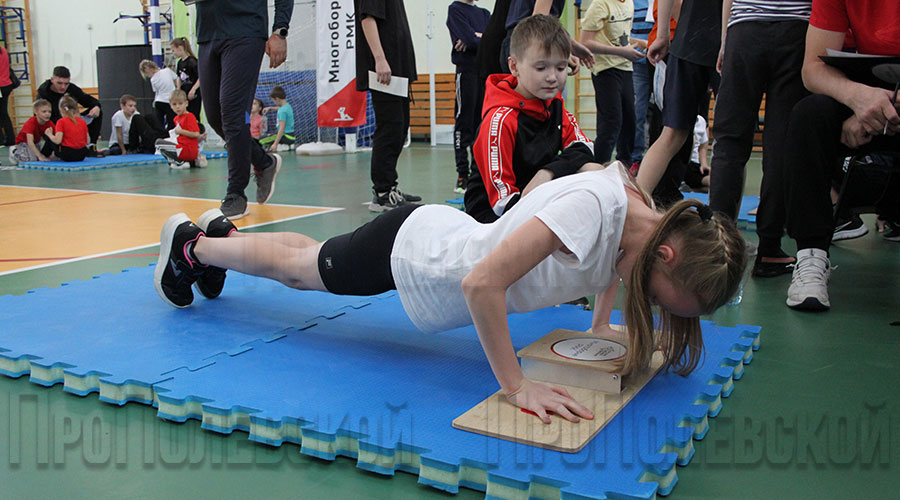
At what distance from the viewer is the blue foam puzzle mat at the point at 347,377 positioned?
1227 mm

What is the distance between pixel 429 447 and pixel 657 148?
1.98m

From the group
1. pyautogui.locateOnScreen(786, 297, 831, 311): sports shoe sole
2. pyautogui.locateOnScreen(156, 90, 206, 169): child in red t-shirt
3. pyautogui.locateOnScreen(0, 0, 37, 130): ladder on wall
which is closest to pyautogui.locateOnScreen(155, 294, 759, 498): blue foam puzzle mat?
pyautogui.locateOnScreen(786, 297, 831, 311): sports shoe sole

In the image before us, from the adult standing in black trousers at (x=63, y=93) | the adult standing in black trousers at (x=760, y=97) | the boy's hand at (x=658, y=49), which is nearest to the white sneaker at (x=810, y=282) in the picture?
the adult standing in black trousers at (x=760, y=97)

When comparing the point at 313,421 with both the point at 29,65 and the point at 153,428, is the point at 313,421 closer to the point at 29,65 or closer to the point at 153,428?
the point at 153,428

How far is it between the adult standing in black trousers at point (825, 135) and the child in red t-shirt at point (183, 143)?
608 centimetres

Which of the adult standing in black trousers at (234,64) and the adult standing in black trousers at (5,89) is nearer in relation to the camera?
the adult standing in black trousers at (234,64)

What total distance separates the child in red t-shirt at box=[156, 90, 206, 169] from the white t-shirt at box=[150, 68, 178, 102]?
1.91 m

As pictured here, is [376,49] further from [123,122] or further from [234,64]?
[123,122]

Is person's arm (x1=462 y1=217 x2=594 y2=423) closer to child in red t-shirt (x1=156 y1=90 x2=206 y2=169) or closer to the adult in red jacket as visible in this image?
the adult in red jacket

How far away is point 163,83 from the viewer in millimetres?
9211

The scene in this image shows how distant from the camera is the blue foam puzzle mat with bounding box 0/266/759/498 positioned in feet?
4.02

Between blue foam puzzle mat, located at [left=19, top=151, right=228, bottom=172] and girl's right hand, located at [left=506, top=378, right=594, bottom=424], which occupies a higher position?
girl's right hand, located at [left=506, top=378, right=594, bottom=424]

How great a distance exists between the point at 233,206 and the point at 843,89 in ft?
9.70

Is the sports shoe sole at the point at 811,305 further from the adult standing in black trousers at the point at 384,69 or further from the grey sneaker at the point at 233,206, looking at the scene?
the grey sneaker at the point at 233,206
